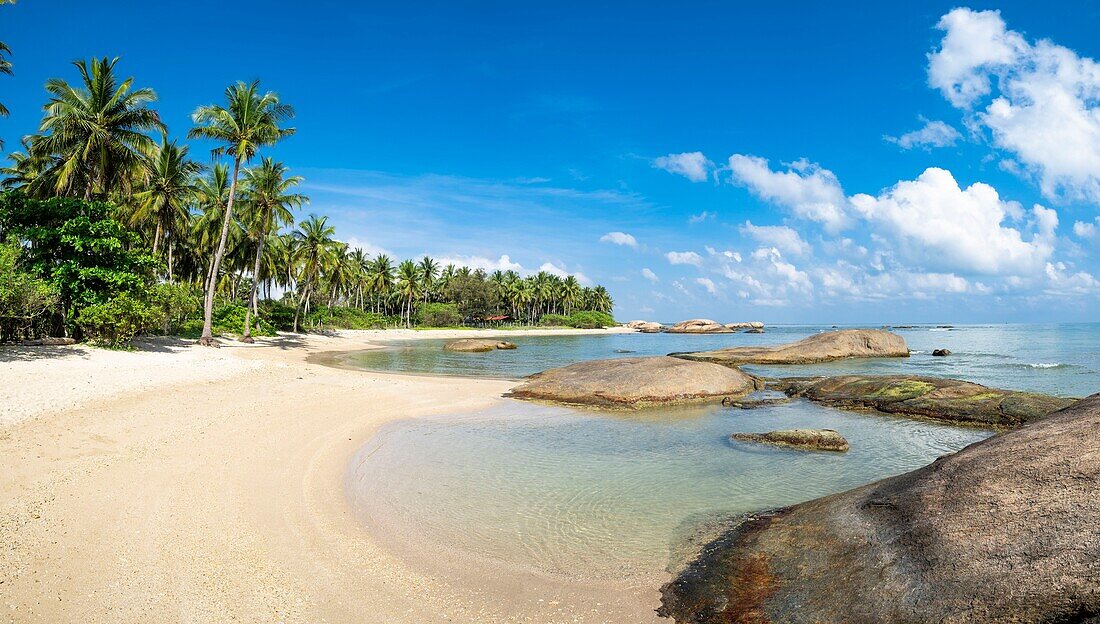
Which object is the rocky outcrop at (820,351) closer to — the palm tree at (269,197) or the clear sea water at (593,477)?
the clear sea water at (593,477)

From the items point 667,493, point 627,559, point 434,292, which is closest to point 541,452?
point 667,493

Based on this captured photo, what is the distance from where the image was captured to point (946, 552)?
16.5ft

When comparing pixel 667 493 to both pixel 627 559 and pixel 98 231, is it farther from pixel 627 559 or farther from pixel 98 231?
pixel 98 231

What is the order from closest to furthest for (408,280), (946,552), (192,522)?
(946,552)
(192,522)
(408,280)

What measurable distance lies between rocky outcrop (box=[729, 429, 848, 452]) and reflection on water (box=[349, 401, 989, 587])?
47 centimetres

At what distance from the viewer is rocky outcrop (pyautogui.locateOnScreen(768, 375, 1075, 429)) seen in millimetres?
16047

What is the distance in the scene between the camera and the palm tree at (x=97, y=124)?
28047 mm

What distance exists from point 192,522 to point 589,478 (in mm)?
6845

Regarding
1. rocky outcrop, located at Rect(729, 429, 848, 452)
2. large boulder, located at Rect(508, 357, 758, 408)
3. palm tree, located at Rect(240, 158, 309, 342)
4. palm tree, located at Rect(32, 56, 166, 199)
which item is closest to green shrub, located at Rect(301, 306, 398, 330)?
palm tree, located at Rect(240, 158, 309, 342)

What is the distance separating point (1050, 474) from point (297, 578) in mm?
8376

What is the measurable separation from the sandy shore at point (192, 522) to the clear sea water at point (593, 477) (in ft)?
2.38

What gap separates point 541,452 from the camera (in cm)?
1276

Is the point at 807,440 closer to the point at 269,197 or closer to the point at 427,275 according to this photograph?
the point at 269,197

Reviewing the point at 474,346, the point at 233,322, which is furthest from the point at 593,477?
the point at 233,322
